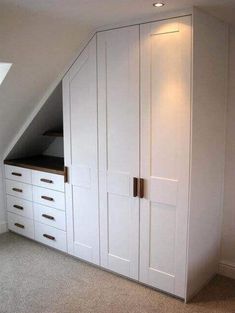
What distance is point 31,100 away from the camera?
3.30m

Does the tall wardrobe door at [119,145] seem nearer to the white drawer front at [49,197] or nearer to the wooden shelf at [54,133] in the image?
the white drawer front at [49,197]

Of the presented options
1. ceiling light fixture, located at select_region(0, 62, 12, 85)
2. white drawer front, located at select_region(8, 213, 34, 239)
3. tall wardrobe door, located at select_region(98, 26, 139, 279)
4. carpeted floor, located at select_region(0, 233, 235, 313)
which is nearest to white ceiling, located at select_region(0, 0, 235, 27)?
tall wardrobe door, located at select_region(98, 26, 139, 279)

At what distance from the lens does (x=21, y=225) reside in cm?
383

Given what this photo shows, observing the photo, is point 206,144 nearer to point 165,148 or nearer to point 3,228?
point 165,148

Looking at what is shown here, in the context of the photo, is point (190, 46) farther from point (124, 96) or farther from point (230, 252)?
point (230, 252)

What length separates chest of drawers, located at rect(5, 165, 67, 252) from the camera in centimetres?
338

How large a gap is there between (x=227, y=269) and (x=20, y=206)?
90.7 inches

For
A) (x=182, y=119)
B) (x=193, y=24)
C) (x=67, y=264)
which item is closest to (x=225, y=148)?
(x=182, y=119)

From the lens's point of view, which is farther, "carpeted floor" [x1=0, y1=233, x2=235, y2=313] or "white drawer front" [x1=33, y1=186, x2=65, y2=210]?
"white drawer front" [x1=33, y1=186, x2=65, y2=210]

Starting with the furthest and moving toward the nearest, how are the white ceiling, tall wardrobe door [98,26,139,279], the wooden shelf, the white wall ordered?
1. the wooden shelf
2. the white wall
3. tall wardrobe door [98,26,139,279]
4. the white ceiling

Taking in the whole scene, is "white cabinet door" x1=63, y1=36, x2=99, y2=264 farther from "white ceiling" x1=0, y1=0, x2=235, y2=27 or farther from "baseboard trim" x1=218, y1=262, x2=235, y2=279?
"baseboard trim" x1=218, y1=262, x2=235, y2=279

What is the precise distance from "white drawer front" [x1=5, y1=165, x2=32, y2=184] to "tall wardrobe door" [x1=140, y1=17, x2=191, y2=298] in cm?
153

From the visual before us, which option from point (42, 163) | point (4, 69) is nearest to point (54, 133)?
point (42, 163)

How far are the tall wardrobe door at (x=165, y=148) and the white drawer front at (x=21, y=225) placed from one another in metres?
1.52
